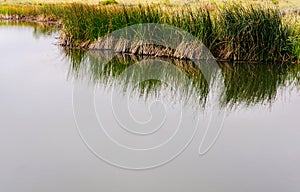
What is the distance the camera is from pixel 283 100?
23.4 ft

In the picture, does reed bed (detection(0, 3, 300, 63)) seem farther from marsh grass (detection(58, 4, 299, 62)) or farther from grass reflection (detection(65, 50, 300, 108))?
grass reflection (detection(65, 50, 300, 108))

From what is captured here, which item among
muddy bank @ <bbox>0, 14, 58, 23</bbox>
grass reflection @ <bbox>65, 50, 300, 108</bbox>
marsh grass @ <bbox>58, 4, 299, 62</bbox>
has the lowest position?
grass reflection @ <bbox>65, 50, 300, 108</bbox>

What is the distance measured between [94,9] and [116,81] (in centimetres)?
365

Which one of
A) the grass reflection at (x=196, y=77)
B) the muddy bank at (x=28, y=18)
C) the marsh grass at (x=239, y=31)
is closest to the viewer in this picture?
the grass reflection at (x=196, y=77)

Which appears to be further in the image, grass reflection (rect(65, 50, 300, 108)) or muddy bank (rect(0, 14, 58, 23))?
muddy bank (rect(0, 14, 58, 23))

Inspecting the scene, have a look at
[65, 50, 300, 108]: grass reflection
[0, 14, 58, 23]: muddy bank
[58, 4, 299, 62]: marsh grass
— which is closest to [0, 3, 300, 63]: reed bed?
[58, 4, 299, 62]: marsh grass

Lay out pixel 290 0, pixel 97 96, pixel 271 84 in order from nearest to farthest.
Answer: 1. pixel 97 96
2. pixel 271 84
3. pixel 290 0

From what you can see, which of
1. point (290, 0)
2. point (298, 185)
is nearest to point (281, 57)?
point (298, 185)

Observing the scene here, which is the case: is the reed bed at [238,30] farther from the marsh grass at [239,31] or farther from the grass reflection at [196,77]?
the grass reflection at [196,77]

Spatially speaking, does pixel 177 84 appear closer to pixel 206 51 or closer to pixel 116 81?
pixel 116 81

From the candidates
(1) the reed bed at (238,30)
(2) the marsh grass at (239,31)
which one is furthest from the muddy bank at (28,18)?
(2) the marsh grass at (239,31)

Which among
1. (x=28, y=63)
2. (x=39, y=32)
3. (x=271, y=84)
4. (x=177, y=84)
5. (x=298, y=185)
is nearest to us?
(x=298, y=185)

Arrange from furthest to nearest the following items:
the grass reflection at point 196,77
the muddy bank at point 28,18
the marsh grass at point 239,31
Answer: the muddy bank at point 28,18
the marsh grass at point 239,31
the grass reflection at point 196,77

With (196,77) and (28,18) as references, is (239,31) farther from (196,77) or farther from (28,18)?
(28,18)
